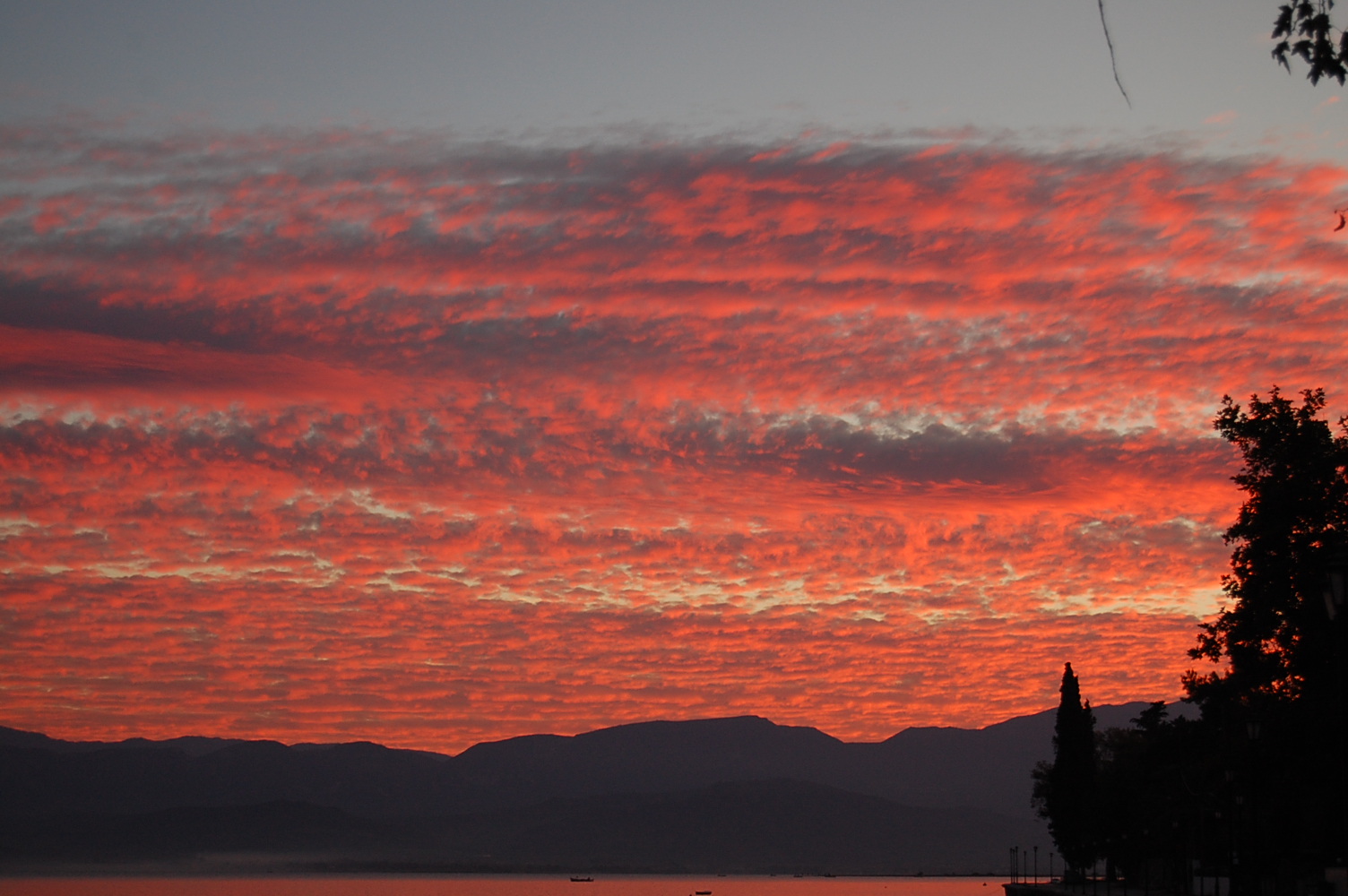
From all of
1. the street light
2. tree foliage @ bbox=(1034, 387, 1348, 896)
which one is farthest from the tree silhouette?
the street light

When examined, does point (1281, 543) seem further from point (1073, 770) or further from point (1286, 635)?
point (1073, 770)

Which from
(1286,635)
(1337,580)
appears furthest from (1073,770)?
(1337,580)

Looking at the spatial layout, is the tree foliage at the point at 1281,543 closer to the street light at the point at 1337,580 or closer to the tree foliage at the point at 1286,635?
the tree foliage at the point at 1286,635

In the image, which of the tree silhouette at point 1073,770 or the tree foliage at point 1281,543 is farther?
the tree silhouette at point 1073,770

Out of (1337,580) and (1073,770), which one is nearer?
(1337,580)

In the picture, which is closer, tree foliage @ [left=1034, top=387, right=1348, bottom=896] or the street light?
the street light

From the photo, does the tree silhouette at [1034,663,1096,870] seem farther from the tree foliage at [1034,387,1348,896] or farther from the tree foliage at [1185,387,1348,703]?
the tree foliage at [1185,387,1348,703]

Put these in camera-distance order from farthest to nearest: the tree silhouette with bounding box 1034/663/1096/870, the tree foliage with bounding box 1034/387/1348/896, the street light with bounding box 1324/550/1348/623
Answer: the tree silhouette with bounding box 1034/663/1096/870 < the tree foliage with bounding box 1034/387/1348/896 < the street light with bounding box 1324/550/1348/623

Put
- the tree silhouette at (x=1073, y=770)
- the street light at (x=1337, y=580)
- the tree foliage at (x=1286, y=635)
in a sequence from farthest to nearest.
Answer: the tree silhouette at (x=1073, y=770) < the tree foliage at (x=1286, y=635) < the street light at (x=1337, y=580)

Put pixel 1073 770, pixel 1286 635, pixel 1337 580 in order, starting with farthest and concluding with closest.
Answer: pixel 1073 770
pixel 1286 635
pixel 1337 580

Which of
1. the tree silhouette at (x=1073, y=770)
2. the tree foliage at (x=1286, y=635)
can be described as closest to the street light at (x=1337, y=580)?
the tree foliage at (x=1286, y=635)

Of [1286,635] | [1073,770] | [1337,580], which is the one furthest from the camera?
[1073,770]

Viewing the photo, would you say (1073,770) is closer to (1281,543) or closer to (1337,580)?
(1281,543)

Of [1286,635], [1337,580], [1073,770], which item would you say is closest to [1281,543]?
[1286,635]
